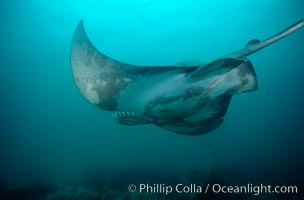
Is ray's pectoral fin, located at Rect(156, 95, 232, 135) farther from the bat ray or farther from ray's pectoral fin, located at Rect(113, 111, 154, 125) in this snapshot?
ray's pectoral fin, located at Rect(113, 111, 154, 125)

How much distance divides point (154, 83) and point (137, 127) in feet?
116

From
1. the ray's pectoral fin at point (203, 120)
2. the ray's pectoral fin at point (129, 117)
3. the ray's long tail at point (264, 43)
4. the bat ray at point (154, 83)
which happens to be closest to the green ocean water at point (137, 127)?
the bat ray at point (154, 83)

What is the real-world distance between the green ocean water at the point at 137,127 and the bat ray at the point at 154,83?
56 cm

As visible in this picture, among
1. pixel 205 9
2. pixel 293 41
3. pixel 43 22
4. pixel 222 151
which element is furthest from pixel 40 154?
pixel 293 41

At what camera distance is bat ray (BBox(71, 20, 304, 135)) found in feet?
11.7

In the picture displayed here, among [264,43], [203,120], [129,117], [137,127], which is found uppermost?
[137,127]

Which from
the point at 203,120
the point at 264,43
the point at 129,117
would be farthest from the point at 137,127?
the point at 264,43

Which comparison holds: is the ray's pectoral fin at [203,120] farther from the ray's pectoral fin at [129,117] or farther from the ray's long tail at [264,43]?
the ray's long tail at [264,43]

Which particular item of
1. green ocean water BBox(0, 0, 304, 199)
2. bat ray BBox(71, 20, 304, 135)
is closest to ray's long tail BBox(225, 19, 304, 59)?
bat ray BBox(71, 20, 304, 135)

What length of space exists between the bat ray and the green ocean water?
56 centimetres

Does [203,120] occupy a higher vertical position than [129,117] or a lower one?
higher

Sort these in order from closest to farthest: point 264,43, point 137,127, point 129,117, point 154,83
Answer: point 264,43, point 154,83, point 129,117, point 137,127

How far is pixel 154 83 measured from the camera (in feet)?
12.5

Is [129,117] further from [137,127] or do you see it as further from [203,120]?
[137,127]
